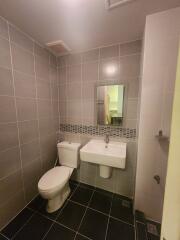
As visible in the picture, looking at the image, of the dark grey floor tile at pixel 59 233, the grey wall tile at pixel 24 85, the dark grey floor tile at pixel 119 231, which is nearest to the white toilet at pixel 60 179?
the dark grey floor tile at pixel 59 233

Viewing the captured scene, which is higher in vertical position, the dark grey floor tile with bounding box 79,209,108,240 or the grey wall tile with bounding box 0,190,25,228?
the grey wall tile with bounding box 0,190,25,228

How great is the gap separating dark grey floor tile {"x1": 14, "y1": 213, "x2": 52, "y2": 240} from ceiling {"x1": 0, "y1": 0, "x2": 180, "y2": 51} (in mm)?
2237

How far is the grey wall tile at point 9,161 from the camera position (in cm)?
120

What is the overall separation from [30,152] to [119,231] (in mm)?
1407

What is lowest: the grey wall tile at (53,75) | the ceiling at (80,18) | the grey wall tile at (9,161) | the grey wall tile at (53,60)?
the grey wall tile at (9,161)

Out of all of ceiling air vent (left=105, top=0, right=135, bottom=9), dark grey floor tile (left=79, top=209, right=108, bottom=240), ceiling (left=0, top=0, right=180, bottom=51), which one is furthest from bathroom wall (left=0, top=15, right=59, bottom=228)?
ceiling air vent (left=105, top=0, right=135, bottom=9)

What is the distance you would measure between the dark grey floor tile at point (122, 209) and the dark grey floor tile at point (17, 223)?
1056 mm

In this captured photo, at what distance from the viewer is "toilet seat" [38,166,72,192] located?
4.33 feet

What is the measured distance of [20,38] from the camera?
4.33ft

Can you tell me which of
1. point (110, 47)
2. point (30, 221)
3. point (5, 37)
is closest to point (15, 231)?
point (30, 221)

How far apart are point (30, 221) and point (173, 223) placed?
162cm

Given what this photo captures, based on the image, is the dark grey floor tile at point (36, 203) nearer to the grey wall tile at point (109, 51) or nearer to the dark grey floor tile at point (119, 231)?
the dark grey floor tile at point (119, 231)

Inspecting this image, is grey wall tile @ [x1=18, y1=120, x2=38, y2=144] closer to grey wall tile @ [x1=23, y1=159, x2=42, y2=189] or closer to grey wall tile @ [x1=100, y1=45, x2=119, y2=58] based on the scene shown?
grey wall tile @ [x1=23, y1=159, x2=42, y2=189]

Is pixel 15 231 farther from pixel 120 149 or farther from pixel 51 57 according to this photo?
pixel 51 57
